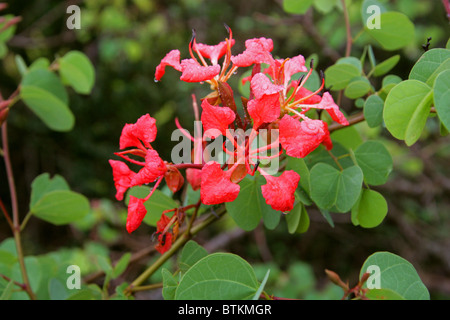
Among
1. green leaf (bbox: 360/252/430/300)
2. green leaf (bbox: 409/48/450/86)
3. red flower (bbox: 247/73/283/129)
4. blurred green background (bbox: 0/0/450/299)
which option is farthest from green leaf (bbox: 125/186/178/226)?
blurred green background (bbox: 0/0/450/299)

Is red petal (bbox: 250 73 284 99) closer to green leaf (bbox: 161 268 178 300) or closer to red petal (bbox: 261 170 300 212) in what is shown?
red petal (bbox: 261 170 300 212)

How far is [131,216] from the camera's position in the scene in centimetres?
69

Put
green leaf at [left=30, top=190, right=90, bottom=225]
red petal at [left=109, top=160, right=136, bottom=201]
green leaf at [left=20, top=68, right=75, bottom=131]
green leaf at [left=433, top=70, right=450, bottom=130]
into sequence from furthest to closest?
1. green leaf at [left=20, top=68, right=75, bottom=131]
2. green leaf at [left=30, top=190, right=90, bottom=225]
3. red petal at [left=109, top=160, right=136, bottom=201]
4. green leaf at [left=433, top=70, right=450, bottom=130]

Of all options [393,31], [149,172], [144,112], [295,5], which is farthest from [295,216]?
[144,112]

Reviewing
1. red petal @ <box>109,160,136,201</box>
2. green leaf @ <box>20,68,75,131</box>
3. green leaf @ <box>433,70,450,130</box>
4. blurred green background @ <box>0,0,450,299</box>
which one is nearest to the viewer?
green leaf @ <box>433,70,450,130</box>

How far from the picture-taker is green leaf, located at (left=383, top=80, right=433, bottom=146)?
2.09 ft

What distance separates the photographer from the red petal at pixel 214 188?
24.5 inches

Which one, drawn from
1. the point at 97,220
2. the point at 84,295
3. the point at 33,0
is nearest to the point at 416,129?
the point at 84,295

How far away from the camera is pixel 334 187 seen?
775 millimetres

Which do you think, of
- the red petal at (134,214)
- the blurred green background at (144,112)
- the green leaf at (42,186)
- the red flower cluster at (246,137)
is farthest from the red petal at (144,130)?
the blurred green background at (144,112)

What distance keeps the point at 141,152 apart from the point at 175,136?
12cm

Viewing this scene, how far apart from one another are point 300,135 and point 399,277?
0.89ft

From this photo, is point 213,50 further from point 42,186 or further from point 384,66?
point 42,186

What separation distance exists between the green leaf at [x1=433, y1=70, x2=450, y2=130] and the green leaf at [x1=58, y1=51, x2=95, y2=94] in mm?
1090
